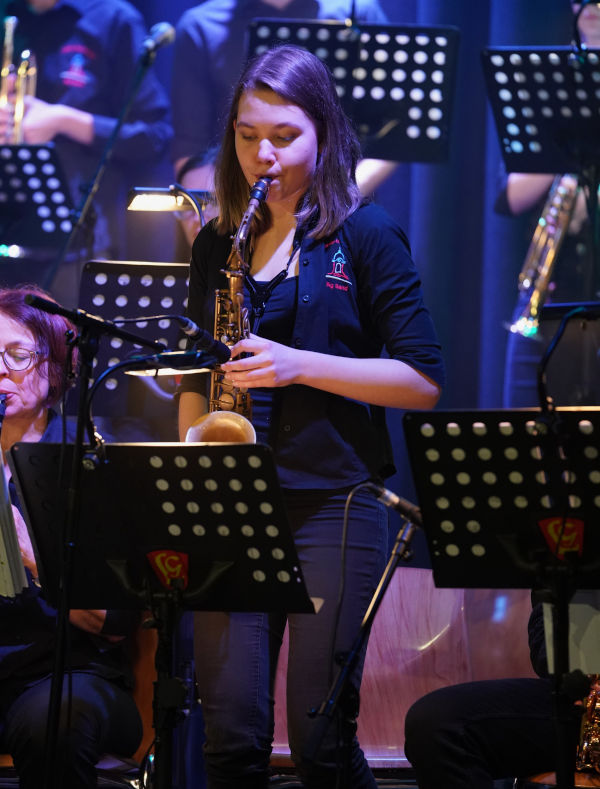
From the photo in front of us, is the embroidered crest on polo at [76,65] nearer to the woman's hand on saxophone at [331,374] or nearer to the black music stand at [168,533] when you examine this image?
the woman's hand on saxophone at [331,374]

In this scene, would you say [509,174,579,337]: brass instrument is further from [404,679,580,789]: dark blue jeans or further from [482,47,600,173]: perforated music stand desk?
[404,679,580,789]: dark blue jeans

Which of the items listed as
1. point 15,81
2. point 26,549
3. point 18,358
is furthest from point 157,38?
point 26,549

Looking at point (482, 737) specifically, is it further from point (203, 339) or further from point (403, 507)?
point (203, 339)

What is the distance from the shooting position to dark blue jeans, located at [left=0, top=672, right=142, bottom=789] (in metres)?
2.76

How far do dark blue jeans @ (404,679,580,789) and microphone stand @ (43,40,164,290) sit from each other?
3.21m

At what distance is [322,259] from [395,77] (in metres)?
2.39

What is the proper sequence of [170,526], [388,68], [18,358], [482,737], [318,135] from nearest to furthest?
1. [170,526]
2. [482,737]
3. [318,135]
4. [18,358]
5. [388,68]

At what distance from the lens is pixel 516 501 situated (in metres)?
2.25

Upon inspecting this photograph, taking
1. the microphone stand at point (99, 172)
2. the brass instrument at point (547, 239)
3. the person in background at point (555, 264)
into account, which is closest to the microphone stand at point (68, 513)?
the microphone stand at point (99, 172)

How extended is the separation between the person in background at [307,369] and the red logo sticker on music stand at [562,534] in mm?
396

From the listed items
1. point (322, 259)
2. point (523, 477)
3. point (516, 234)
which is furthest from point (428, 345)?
point (516, 234)

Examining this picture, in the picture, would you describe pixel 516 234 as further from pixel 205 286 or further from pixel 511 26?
pixel 205 286

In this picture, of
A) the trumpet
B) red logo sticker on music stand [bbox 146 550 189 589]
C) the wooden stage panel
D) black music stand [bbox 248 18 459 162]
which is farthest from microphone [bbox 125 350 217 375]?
the trumpet

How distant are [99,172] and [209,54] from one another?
0.95 m
